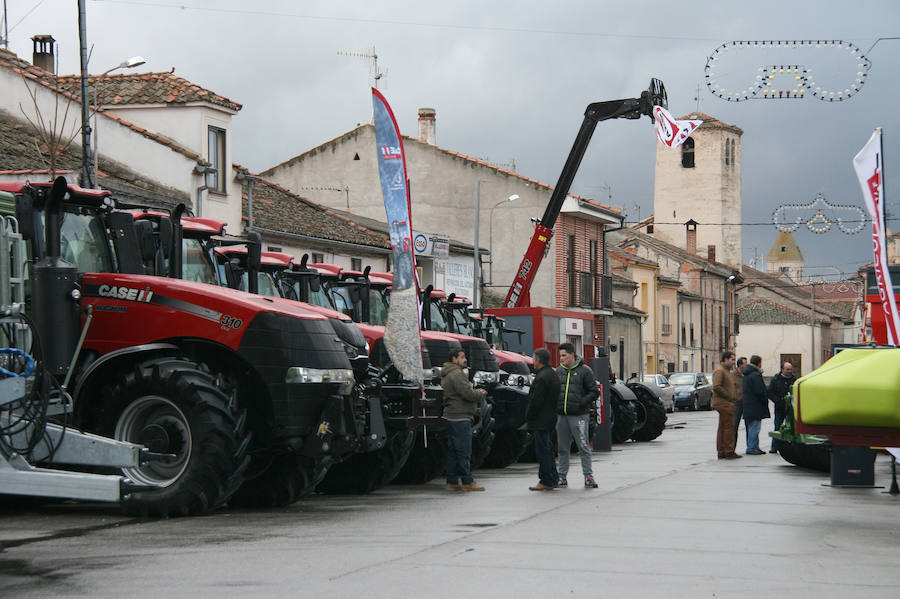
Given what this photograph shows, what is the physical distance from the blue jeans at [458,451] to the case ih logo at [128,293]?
14.8 feet

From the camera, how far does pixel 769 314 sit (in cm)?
10988

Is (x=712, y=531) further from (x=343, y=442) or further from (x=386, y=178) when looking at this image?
(x=386, y=178)

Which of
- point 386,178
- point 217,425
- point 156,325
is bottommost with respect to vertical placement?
point 217,425

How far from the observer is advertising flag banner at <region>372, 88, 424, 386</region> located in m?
14.9

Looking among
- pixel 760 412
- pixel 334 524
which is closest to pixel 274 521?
pixel 334 524

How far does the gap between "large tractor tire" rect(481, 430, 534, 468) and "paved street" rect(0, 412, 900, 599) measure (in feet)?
15.2

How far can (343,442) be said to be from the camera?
41.1 ft

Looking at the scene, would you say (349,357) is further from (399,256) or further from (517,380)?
(517,380)

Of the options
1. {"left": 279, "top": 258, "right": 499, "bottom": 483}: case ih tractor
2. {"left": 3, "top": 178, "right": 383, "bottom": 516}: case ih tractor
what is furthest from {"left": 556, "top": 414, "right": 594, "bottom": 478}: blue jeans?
{"left": 3, "top": 178, "right": 383, "bottom": 516}: case ih tractor

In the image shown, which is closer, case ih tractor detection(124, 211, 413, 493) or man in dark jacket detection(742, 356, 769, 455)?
case ih tractor detection(124, 211, 413, 493)

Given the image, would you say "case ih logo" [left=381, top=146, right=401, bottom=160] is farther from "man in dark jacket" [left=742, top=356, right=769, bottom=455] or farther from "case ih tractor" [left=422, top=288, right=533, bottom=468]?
"man in dark jacket" [left=742, top=356, right=769, bottom=455]

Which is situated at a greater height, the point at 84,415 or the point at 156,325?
the point at 156,325

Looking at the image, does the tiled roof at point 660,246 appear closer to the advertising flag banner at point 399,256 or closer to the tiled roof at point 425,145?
the tiled roof at point 425,145

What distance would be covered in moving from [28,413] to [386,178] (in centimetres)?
629
